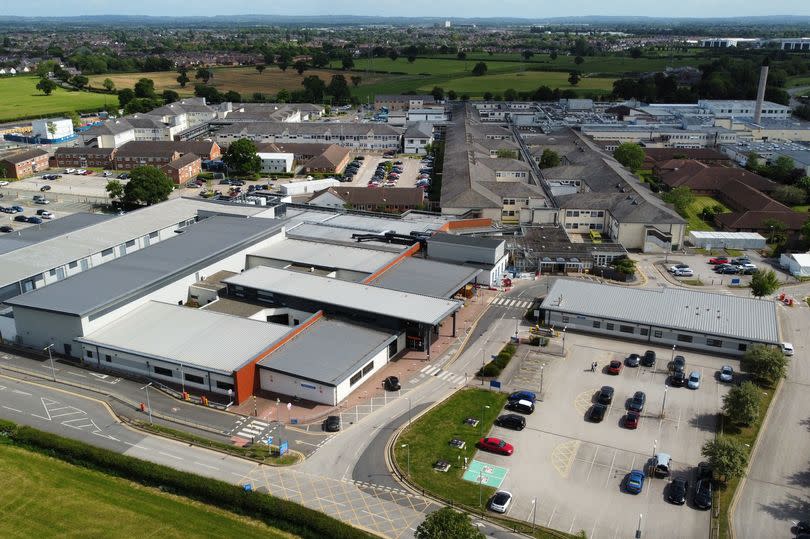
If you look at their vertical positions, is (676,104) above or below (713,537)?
above

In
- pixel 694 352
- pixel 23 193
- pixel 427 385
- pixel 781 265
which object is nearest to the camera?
→ pixel 427 385

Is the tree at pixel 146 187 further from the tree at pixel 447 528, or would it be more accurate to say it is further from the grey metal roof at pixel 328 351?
the tree at pixel 447 528

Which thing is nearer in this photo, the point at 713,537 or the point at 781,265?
the point at 713,537

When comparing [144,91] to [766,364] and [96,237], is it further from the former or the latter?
[766,364]

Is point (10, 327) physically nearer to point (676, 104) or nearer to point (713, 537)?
point (713, 537)

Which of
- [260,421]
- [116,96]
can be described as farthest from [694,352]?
[116,96]

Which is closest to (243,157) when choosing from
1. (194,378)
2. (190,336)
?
(190,336)

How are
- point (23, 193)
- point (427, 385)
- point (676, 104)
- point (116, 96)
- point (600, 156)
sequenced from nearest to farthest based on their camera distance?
1. point (427, 385)
2. point (23, 193)
3. point (600, 156)
4. point (676, 104)
5. point (116, 96)
